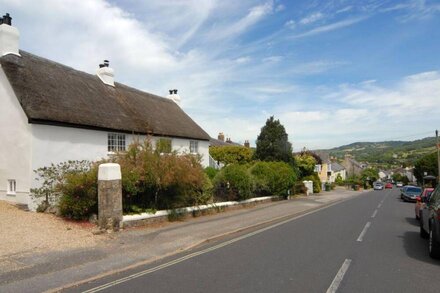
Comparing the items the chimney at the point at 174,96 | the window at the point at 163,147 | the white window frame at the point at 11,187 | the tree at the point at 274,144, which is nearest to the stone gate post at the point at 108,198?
the window at the point at 163,147

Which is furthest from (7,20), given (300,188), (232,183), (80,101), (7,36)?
(300,188)

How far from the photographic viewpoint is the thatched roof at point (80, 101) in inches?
621

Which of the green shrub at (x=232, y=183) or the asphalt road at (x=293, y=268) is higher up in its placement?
the green shrub at (x=232, y=183)

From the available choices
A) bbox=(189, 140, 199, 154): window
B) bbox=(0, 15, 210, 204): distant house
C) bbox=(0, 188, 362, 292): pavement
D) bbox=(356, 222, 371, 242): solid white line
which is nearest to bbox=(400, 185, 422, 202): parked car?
bbox=(189, 140, 199, 154): window

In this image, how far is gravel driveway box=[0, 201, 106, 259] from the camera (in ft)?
31.1

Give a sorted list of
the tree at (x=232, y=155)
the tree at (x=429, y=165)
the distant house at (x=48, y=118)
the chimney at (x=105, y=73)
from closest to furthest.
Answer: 1. the distant house at (x=48, y=118)
2. the chimney at (x=105, y=73)
3. the tree at (x=232, y=155)
4. the tree at (x=429, y=165)

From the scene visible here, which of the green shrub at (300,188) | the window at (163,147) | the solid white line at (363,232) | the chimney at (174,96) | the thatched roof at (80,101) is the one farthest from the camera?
the green shrub at (300,188)

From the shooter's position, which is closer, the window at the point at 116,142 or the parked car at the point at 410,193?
the window at the point at 116,142

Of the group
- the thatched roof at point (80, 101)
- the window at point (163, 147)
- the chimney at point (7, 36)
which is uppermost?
the chimney at point (7, 36)

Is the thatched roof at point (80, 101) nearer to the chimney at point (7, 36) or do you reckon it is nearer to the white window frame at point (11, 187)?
the chimney at point (7, 36)

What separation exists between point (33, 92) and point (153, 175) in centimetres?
676

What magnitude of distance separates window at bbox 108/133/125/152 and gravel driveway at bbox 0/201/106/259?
22.0ft

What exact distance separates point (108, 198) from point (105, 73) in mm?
14144

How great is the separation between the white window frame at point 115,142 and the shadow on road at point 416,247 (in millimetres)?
13501
